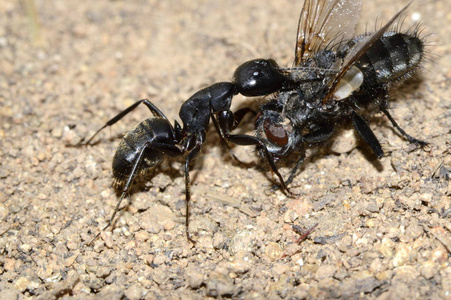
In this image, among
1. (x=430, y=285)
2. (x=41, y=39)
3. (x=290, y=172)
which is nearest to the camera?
(x=430, y=285)

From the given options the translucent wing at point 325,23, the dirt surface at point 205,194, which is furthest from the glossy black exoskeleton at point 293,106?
the dirt surface at point 205,194

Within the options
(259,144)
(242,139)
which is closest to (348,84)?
(259,144)

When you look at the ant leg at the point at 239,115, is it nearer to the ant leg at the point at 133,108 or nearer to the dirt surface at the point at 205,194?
the dirt surface at the point at 205,194

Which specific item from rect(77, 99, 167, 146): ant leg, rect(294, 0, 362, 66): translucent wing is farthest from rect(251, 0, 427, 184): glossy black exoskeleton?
rect(77, 99, 167, 146): ant leg

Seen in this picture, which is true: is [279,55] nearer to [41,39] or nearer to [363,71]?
[363,71]

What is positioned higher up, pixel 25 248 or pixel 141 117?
pixel 141 117

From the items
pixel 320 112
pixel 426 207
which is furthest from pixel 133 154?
pixel 426 207

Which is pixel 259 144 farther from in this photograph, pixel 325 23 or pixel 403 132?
pixel 325 23
